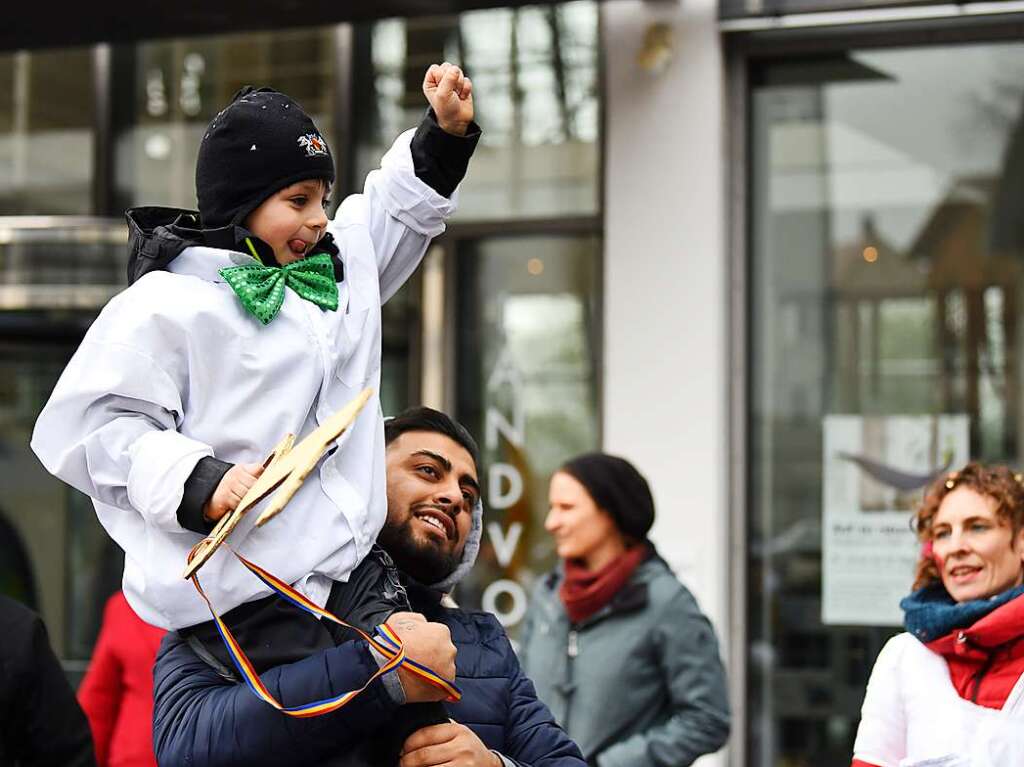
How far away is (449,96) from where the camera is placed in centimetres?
253

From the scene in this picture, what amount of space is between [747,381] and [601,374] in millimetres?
649

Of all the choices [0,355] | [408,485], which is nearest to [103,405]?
[408,485]

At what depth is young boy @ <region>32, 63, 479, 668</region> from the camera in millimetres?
2217

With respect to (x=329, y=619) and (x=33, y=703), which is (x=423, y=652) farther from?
(x=33, y=703)

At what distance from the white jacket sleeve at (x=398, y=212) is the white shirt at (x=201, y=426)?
0.97 feet

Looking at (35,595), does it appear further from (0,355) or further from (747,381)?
(747,381)

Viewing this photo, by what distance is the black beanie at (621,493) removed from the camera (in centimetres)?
470

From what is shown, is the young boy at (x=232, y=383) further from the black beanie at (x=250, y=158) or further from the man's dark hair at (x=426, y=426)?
the man's dark hair at (x=426, y=426)

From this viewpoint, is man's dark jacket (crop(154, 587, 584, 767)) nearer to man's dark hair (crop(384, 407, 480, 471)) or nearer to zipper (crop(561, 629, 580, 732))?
man's dark hair (crop(384, 407, 480, 471))

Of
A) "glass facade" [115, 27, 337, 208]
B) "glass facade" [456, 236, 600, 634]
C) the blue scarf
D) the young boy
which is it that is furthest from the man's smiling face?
"glass facade" [115, 27, 337, 208]

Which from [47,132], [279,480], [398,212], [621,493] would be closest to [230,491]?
[279,480]

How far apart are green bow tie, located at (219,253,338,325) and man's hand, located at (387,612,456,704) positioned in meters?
0.50

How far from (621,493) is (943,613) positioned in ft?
4.73

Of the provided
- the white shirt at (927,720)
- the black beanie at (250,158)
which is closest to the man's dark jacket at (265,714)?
the black beanie at (250,158)
